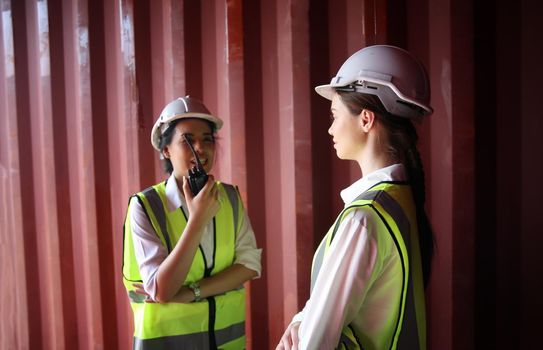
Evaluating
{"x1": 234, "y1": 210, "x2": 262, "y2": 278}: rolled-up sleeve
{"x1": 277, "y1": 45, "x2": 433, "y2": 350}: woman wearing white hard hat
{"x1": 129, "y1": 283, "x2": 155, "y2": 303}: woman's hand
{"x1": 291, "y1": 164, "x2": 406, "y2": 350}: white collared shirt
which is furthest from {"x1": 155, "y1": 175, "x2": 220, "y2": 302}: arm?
{"x1": 291, "y1": 164, "x2": 406, "y2": 350}: white collared shirt

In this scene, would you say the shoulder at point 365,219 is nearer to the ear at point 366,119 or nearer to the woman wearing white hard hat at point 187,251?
the ear at point 366,119

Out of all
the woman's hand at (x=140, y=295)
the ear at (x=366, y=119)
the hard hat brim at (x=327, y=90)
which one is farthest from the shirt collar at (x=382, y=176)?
the woman's hand at (x=140, y=295)

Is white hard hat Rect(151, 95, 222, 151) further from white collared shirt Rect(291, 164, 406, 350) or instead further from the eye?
white collared shirt Rect(291, 164, 406, 350)

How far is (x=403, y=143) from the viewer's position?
1.31m

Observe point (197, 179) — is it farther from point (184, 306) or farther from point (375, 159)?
point (375, 159)

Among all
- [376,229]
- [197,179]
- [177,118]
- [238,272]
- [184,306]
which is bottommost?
[184,306]

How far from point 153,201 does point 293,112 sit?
93 cm

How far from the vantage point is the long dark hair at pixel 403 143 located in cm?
129

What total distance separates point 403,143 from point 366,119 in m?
0.14

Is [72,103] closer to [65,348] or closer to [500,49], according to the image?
[65,348]

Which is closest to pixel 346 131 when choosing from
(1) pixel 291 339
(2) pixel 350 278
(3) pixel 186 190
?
(2) pixel 350 278

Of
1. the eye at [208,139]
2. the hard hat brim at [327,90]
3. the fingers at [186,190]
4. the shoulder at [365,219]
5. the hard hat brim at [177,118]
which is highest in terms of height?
the hard hat brim at [327,90]

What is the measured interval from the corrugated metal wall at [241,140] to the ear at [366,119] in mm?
885

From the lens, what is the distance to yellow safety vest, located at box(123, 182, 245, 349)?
176 cm
